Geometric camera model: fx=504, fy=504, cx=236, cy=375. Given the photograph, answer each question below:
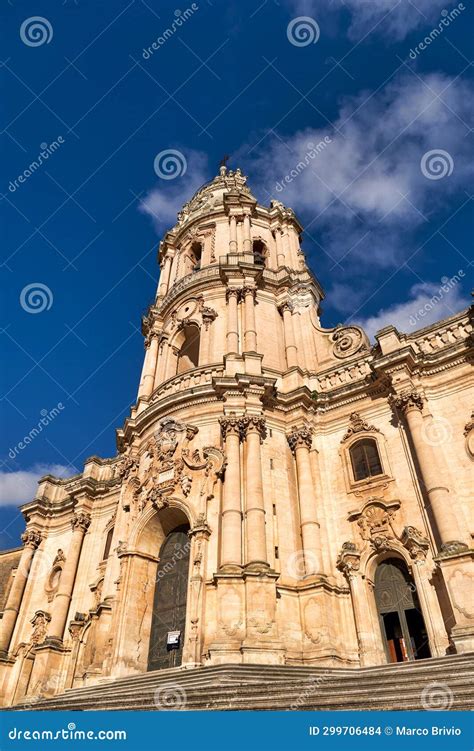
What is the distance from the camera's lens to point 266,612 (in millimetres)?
15195

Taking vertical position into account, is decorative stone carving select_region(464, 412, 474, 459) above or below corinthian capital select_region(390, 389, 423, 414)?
below

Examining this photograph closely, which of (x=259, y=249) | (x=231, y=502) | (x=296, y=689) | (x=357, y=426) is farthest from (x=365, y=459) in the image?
(x=259, y=249)

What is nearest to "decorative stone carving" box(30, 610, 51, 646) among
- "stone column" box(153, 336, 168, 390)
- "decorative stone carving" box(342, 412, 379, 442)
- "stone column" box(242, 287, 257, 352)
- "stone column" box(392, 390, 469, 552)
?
"stone column" box(153, 336, 168, 390)

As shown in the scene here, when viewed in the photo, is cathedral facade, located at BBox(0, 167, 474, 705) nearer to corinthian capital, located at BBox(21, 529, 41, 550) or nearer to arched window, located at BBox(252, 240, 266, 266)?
corinthian capital, located at BBox(21, 529, 41, 550)

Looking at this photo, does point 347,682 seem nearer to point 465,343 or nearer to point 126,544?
point 126,544

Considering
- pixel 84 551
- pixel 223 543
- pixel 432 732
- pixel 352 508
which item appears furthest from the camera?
pixel 84 551

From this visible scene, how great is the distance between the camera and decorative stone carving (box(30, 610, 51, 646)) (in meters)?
24.3

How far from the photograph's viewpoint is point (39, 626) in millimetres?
24672

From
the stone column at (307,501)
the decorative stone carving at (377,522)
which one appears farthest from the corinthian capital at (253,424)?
the decorative stone carving at (377,522)

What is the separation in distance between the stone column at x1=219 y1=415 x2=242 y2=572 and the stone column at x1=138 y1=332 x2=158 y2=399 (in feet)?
24.4

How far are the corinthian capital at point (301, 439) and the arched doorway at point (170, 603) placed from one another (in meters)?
5.37

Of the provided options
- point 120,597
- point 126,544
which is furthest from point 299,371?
point 120,597

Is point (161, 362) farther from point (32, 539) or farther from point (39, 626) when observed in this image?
point (39, 626)

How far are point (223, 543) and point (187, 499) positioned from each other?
8.75ft
